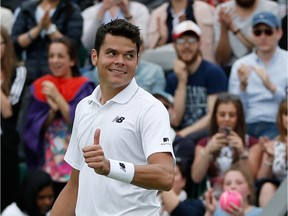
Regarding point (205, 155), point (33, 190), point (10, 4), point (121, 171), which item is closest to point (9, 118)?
point (33, 190)

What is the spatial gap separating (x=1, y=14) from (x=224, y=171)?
145 inches

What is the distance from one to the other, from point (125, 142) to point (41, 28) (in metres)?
5.54

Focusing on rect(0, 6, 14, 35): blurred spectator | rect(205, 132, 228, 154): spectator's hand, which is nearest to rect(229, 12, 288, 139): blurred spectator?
rect(205, 132, 228, 154): spectator's hand

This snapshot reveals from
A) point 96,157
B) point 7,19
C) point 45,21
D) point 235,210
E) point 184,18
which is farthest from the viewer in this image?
point 7,19

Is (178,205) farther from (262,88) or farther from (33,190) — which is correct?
(262,88)

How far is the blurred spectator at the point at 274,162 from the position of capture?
8305mm

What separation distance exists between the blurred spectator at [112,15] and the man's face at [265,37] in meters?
1.56

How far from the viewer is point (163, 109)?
4.95m

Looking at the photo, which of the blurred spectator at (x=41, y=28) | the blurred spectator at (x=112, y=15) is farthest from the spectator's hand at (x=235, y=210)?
the blurred spectator at (x=112, y=15)

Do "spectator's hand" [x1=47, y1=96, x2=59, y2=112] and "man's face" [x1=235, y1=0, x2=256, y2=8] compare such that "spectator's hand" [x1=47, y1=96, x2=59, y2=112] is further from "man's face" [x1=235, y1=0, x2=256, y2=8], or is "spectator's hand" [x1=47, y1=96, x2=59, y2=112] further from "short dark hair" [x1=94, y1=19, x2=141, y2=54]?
"short dark hair" [x1=94, y1=19, x2=141, y2=54]

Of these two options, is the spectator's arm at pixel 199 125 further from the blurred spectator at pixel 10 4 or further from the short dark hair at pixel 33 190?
the blurred spectator at pixel 10 4

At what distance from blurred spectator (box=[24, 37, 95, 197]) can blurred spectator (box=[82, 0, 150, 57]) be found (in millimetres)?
1090

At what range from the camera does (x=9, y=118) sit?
367 inches

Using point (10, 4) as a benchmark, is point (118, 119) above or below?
below
